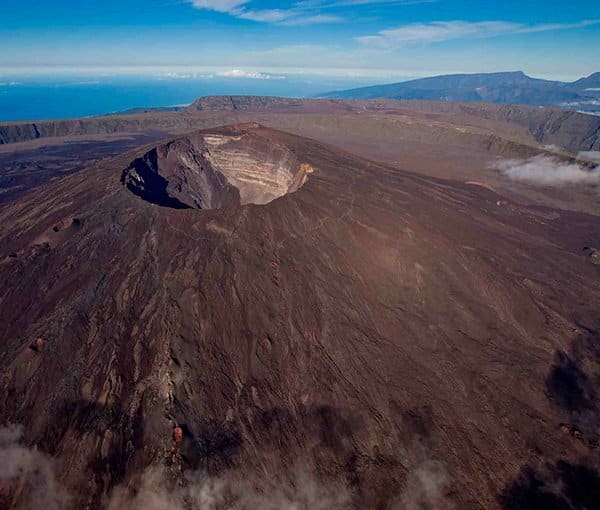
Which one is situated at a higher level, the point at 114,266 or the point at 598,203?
the point at 114,266

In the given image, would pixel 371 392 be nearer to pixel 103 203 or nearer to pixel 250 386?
pixel 250 386

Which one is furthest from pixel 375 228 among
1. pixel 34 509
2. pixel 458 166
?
pixel 458 166

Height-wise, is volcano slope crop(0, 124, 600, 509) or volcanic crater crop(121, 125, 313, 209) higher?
volcanic crater crop(121, 125, 313, 209)

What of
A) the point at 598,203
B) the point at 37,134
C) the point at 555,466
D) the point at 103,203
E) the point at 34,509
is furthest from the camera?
the point at 37,134

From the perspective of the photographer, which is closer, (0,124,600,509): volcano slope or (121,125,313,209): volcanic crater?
(0,124,600,509): volcano slope

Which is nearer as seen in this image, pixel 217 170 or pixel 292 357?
pixel 292 357

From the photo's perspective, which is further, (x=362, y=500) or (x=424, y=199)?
(x=424, y=199)
